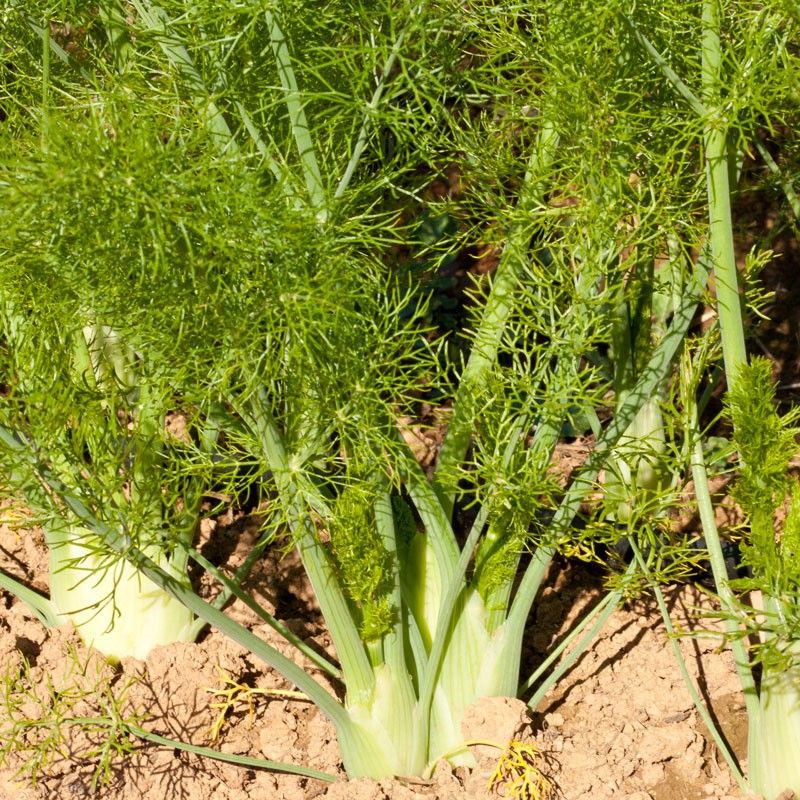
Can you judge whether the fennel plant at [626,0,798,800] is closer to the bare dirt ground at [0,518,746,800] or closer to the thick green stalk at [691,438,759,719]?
the thick green stalk at [691,438,759,719]

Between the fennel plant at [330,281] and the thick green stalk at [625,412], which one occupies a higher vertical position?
the fennel plant at [330,281]

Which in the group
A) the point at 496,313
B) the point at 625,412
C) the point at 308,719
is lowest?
the point at 308,719

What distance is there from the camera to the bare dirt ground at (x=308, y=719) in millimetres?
1493

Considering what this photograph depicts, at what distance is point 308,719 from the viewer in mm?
1640

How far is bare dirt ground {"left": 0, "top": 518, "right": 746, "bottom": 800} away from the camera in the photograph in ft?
4.90

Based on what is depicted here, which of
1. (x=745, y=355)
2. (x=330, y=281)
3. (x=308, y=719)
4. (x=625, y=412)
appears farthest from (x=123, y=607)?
(x=745, y=355)

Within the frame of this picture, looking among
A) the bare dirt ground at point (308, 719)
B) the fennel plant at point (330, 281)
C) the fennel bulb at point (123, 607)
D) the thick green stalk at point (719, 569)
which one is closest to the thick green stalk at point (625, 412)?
the fennel plant at point (330, 281)

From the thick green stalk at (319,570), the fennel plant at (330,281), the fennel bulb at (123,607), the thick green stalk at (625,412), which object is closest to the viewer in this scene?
the fennel plant at (330,281)

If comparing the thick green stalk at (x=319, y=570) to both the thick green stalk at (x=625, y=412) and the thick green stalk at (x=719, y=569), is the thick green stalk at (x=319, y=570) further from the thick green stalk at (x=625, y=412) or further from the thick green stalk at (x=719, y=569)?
the thick green stalk at (x=719, y=569)

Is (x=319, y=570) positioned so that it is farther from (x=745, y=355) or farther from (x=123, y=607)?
(x=745, y=355)

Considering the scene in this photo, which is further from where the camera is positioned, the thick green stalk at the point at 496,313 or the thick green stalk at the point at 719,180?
the thick green stalk at the point at 496,313

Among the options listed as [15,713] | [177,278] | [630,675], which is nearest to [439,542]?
[630,675]

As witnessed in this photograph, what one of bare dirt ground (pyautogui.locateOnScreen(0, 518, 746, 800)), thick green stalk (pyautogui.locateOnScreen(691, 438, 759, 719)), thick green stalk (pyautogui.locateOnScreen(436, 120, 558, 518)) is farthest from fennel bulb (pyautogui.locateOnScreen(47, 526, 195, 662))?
thick green stalk (pyautogui.locateOnScreen(691, 438, 759, 719))

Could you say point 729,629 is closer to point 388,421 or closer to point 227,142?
point 388,421
